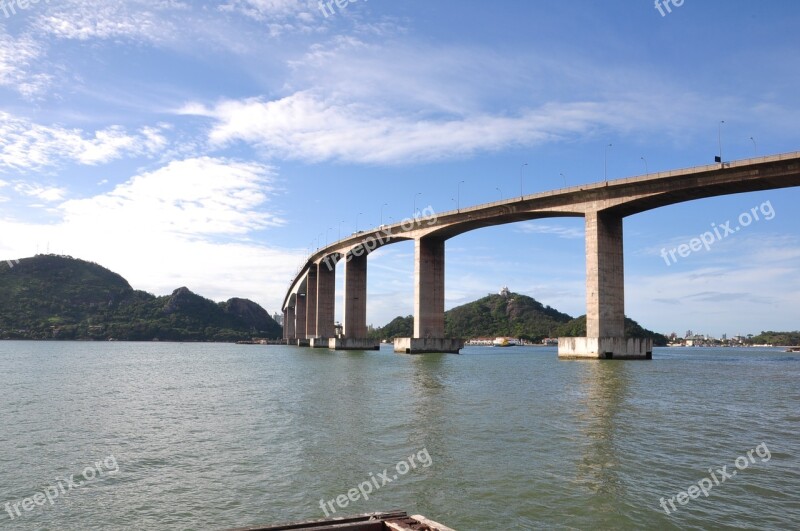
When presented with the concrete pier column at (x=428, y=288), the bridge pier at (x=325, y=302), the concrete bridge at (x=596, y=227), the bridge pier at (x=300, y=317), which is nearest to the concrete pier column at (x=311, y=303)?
the bridge pier at (x=300, y=317)

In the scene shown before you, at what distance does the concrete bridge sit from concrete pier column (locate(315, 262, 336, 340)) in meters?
25.5

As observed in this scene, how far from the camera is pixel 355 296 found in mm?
106250

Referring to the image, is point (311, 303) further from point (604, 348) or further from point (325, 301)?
point (604, 348)

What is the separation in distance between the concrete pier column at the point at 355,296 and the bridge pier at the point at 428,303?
19.6m

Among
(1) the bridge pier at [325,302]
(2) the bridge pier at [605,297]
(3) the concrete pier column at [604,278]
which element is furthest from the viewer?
(1) the bridge pier at [325,302]

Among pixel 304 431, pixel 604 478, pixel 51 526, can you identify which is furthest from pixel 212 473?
pixel 604 478

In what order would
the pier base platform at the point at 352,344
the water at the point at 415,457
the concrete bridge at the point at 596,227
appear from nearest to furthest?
the water at the point at 415,457 → the concrete bridge at the point at 596,227 → the pier base platform at the point at 352,344

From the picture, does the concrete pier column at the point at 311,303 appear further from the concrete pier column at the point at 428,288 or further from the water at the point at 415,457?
the water at the point at 415,457

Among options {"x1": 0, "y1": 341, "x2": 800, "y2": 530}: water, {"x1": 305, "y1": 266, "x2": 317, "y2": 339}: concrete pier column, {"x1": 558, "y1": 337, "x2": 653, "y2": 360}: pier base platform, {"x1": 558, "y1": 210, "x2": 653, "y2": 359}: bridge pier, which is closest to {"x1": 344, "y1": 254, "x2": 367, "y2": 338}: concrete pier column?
{"x1": 305, "y1": 266, "x2": 317, "y2": 339}: concrete pier column

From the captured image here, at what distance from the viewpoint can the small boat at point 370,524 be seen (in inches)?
239

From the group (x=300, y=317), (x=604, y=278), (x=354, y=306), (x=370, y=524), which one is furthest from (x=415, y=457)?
(x=300, y=317)

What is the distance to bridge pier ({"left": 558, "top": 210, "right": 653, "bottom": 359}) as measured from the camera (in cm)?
6031

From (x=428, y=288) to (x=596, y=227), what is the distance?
30.1m

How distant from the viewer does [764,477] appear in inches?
487
